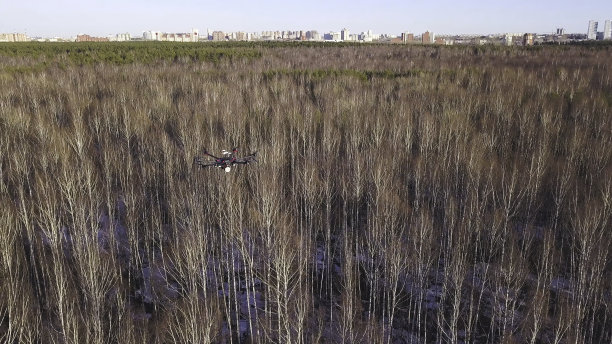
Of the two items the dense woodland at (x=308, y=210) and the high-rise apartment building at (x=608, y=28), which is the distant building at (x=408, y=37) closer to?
the high-rise apartment building at (x=608, y=28)

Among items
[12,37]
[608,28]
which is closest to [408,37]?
[608,28]

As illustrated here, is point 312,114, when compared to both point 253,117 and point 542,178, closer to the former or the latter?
point 253,117

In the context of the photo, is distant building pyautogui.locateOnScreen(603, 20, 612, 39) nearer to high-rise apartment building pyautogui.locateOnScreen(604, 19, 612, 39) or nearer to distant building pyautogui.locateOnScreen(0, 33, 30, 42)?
high-rise apartment building pyautogui.locateOnScreen(604, 19, 612, 39)

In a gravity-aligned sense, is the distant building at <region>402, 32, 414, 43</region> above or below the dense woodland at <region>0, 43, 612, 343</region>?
above

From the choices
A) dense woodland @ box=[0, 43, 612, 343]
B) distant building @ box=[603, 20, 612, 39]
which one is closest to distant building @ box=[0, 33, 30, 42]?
dense woodland @ box=[0, 43, 612, 343]

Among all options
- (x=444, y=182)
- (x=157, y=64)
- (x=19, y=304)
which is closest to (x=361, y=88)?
(x=444, y=182)

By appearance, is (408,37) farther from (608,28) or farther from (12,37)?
(12,37)

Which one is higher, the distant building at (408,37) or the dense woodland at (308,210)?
the distant building at (408,37)

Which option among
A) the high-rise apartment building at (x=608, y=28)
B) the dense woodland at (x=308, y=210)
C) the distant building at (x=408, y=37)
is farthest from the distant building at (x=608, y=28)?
the dense woodland at (x=308, y=210)
